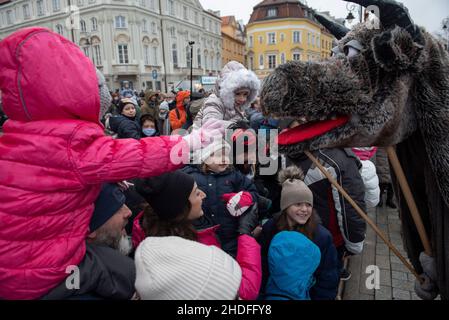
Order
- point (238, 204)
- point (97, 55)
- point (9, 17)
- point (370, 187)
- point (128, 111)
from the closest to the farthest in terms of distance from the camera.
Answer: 1. point (238, 204)
2. point (370, 187)
3. point (128, 111)
4. point (9, 17)
5. point (97, 55)

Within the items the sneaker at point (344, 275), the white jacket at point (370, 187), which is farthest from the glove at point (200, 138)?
the sneaker at point (344, 275)

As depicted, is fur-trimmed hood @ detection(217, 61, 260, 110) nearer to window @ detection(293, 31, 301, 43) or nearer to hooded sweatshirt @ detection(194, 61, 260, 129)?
hooded sweatshirt @ detection(194, 61, 260, 129)

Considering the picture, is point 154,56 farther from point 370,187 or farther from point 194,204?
point 194,204

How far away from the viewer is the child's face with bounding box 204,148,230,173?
2.27m

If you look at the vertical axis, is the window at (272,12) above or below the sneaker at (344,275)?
above

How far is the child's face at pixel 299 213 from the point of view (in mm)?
2275

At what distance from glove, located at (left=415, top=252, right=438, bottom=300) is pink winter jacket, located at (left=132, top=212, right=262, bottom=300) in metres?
0.81

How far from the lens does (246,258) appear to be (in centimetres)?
185

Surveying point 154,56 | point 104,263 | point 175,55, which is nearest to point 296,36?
point 175,55

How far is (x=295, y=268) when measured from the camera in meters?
1.98

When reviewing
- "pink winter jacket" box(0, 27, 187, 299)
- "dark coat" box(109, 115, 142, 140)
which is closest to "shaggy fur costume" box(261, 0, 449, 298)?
"pink winter jacket" box(0, 27, 187, 299)

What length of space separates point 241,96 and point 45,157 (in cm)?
229

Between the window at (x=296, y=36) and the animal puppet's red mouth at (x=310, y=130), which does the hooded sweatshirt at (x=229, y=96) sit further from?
the window at (x=296, y=36)

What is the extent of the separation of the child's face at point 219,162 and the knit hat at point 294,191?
52 cm
